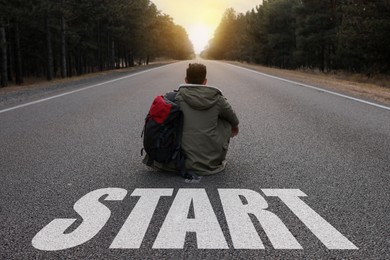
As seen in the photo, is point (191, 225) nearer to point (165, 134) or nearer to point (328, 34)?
point (165, 134)

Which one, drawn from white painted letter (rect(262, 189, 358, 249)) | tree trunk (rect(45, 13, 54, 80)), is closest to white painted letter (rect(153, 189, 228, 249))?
white painted letter (rect(262, 189, 358, 249))

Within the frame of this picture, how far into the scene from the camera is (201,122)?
4.73 meters

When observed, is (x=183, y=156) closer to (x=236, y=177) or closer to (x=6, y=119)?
(x=236, y=177)

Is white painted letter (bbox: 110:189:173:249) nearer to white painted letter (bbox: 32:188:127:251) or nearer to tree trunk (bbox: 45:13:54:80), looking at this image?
white painted letter (bbox: 32:188:127:251)

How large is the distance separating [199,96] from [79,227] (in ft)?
6.82

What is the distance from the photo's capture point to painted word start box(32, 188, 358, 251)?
9.55ft

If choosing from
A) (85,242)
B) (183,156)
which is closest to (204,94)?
(183,156)

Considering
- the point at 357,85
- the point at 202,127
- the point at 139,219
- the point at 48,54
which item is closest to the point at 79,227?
the point at 139,219

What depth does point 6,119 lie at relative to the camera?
8.95m

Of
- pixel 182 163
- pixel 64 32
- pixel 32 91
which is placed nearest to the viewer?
pixel 182 163

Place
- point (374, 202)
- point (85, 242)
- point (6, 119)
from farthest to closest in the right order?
point (6, 119) → point (374, 202) → point (85, 242)

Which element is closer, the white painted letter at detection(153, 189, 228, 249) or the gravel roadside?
the white painted letter at detection(153, 189, 228, 249)

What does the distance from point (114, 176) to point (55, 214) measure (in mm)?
1203

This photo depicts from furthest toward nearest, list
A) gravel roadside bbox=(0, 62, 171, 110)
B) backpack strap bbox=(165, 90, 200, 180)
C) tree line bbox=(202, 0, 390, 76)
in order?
tree line bbox=(202, 0, 390, 76) → gravel roadside bbox=(0, 62, 171, 110) → backpack strap bbox=(165, 90, 200, 180)
